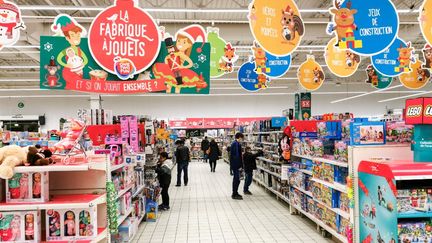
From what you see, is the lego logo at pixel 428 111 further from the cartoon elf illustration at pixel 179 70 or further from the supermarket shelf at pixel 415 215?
the cartoon elf illustration at pixel 179 70

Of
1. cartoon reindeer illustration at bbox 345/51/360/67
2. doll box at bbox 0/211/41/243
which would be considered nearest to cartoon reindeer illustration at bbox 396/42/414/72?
cartoon reindeer illustration at bbox 345/51/360/67

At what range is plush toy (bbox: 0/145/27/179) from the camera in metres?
2.76

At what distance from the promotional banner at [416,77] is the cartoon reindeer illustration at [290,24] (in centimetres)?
638

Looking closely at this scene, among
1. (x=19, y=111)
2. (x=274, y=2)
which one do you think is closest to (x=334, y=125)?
(x=274, y=2)

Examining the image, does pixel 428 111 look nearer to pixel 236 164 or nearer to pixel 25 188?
pixel 25 188

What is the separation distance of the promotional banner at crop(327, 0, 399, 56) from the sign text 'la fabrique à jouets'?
2.68m

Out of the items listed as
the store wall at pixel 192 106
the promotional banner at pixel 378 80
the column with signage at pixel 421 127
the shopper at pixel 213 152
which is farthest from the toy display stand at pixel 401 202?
the store wall at pixel 192 106

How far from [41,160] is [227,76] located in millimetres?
19536

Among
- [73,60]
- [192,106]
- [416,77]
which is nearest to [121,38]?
[73,60]

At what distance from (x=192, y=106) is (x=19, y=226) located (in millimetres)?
22560

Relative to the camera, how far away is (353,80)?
81.3 feet

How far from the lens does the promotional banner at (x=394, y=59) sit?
8.02 m

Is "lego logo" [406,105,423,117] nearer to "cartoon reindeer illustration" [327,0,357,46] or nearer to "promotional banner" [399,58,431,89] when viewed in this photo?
"cartoon reindeer illustration" [327,0,357,46]

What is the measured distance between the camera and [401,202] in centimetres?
Answer: 352
